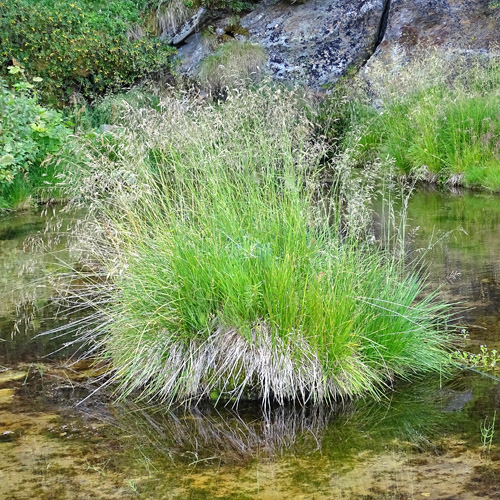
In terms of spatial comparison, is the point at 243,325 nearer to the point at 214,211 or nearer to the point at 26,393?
the point at 214,211

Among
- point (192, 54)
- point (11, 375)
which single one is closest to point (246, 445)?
point (11, 375)

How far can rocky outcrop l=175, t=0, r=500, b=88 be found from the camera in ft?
47.9

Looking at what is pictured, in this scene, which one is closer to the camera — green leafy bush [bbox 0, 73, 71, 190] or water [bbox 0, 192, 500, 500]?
water [bbox 0, 192, 500, 500]

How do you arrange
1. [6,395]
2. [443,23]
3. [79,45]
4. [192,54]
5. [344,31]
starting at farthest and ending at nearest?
[192,54], [344,31], [443,23], [79,45], [6,395]

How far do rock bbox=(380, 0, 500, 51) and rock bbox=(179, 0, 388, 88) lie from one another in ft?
1.97

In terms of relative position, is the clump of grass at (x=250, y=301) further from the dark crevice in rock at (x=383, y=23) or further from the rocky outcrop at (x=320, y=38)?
the dark crevice in rock at (x=383, y=23)

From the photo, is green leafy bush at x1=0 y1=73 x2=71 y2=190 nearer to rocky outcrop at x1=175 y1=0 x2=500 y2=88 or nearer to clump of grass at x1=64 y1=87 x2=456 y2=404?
clump of grass at x1=64 y1=87 x2=456 y2=404

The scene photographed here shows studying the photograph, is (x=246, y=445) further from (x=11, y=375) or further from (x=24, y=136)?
(x=24, y=136)

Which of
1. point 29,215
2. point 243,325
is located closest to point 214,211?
point 243,325

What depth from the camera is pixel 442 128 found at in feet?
33.6

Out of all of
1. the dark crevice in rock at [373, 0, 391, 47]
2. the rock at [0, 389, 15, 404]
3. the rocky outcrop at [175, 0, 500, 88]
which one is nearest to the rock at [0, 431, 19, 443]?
the rock at [0, 389, 15, 404]

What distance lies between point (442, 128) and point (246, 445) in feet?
25.9

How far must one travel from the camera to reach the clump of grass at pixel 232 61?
48.7ft

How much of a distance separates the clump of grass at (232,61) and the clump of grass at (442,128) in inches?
163
